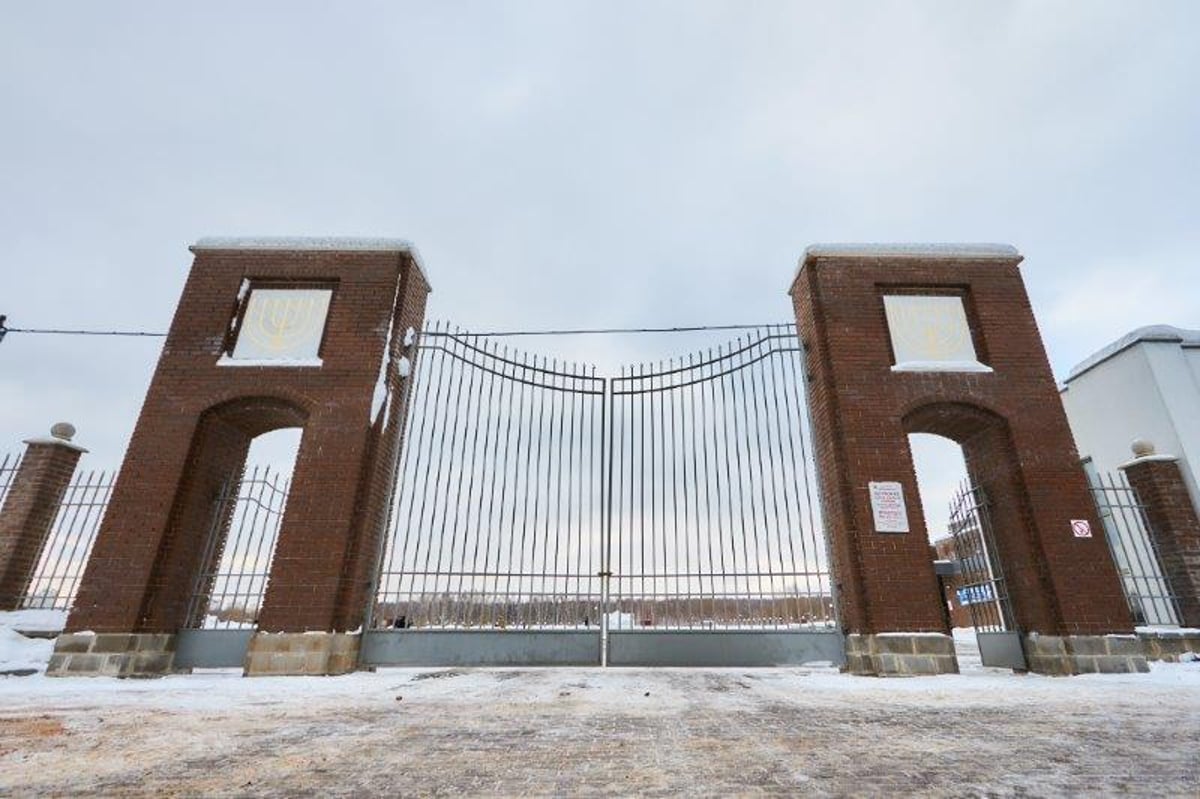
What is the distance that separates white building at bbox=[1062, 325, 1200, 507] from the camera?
13.1 metres

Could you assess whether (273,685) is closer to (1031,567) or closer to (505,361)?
(505,361)

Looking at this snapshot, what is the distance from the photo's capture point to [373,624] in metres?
8.48

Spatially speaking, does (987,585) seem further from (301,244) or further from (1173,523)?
(301,244)

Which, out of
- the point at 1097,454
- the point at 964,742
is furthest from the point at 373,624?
the point at 1097,454

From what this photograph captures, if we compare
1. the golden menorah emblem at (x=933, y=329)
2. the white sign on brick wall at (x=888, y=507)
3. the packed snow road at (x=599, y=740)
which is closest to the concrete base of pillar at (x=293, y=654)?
the packed snow road at (x=599, y=740)

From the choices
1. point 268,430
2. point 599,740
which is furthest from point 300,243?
point 599,740

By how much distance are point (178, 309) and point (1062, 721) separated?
12734mm

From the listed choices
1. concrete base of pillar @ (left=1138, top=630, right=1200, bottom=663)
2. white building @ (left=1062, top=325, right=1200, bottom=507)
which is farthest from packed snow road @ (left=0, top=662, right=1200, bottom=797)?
white building @ (left=1062, top=325, right=1200, bottom=507)

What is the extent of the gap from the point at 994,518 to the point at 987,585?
4.06 feet

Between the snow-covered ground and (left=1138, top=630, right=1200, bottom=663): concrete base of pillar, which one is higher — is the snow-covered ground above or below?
below

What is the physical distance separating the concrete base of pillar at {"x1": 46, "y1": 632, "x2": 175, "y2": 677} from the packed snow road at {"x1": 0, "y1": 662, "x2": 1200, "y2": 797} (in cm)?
159

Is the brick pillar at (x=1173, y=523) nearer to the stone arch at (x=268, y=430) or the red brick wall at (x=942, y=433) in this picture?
the red brick wall at (x=942, y=433)

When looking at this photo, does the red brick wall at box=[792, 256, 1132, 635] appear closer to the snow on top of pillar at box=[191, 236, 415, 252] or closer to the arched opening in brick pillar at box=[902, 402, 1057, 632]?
the arched opening in brick pillar at box=[902, 402, 1057, 632]

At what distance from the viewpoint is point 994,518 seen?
9289mm
